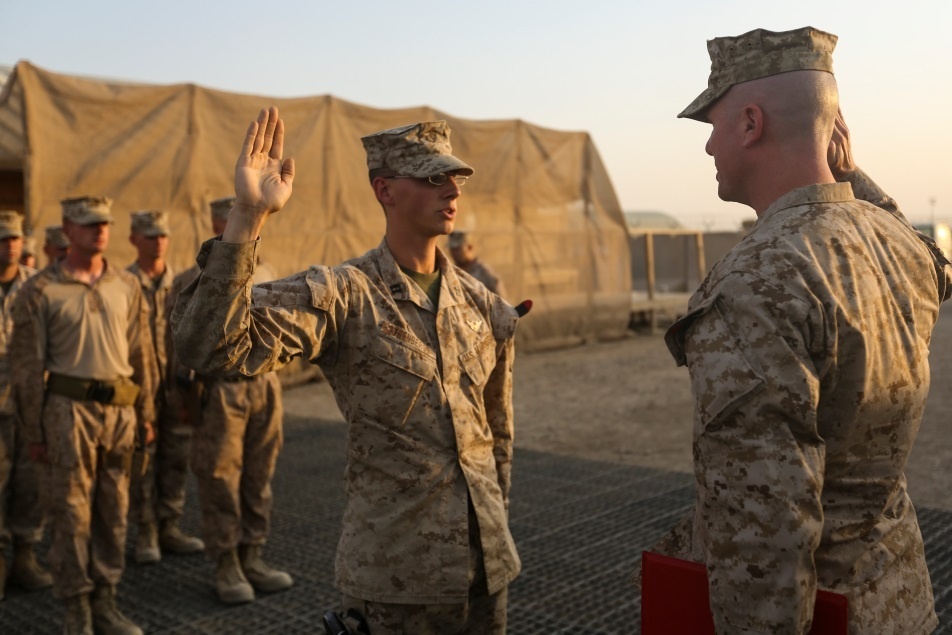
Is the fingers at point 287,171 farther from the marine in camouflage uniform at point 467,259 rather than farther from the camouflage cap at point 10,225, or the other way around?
the marine in camouflage uniform at point 467,259

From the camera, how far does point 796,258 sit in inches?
61.4

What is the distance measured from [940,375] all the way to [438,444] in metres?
10.2

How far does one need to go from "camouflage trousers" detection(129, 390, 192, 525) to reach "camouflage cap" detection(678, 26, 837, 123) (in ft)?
13.4

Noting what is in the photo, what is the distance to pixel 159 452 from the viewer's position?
540 centimetres

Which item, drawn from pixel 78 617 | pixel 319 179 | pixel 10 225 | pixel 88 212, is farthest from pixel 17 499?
pixel 319 179

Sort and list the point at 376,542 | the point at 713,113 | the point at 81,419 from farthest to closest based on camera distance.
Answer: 1. the point at 81,419
2. the point at 376,542
3. the point at 713,113

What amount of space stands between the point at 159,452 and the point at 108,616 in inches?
63.1

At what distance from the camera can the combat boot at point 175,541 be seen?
509 cm

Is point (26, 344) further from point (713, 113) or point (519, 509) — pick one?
point (713, 113)

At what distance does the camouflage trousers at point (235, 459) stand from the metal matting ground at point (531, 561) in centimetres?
30

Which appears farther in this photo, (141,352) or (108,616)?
(141,352)

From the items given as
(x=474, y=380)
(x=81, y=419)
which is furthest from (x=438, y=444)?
(x=81, y=419)

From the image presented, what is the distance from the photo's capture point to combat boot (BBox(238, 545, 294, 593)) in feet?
14.3

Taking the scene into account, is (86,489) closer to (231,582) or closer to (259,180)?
(231,582)
